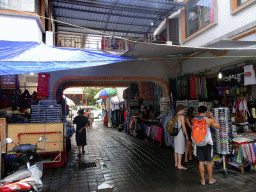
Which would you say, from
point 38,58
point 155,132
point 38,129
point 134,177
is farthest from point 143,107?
point 38,58

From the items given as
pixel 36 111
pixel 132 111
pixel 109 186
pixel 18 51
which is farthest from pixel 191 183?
pixel 132 111

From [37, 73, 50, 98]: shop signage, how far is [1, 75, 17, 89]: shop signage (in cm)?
106

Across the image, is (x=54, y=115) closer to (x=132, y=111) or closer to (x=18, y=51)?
(x=18, y=51)

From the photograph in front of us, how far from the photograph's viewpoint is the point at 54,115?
19.2ft

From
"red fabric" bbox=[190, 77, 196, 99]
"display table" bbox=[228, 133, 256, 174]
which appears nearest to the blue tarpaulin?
"red fabric" bbox=[190, 77, 196, 99]

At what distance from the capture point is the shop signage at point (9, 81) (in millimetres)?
6734

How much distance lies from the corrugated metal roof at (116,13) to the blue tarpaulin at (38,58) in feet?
12.7

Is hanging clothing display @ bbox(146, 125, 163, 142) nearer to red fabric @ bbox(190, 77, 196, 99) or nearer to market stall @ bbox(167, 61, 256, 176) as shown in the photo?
market stall @ bbox(167, 61, 256, 176)

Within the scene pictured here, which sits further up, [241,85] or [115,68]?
[115,68]

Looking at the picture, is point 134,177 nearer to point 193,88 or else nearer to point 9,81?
point 193,88

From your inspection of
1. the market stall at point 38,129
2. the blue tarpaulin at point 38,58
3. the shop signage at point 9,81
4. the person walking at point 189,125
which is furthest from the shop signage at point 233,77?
the shop signage at point 9,81

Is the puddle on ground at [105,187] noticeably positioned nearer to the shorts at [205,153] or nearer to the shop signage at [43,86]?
the shorts at [205,153]

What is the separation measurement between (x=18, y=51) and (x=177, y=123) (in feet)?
14.9

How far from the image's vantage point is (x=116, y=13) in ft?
31.2
